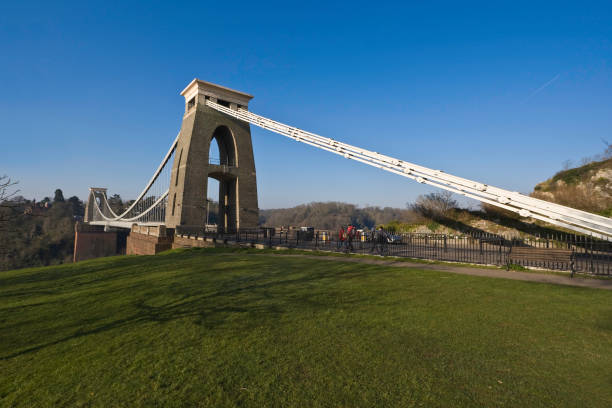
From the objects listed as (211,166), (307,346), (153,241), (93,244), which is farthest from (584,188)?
(93,244)

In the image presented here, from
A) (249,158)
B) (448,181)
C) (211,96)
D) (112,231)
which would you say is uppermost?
(211,96)

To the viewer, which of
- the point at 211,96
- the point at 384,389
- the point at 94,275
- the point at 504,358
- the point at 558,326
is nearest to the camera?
the point at 384,389

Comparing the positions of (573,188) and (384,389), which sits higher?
(573,188)

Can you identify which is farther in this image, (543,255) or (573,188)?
(573,188)

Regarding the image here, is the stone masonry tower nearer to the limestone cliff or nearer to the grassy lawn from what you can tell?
the grassy lawn

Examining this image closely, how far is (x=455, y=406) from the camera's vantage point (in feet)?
8.13

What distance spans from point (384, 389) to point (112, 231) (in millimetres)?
67621

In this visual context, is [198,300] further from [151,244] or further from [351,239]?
[151,244]

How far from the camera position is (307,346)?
11.6 feet

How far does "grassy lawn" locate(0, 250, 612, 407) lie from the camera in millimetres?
2639

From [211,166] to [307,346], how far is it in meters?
24.9

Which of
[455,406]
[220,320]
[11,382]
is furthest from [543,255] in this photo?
[11,382]

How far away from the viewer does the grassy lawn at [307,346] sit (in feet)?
8.66

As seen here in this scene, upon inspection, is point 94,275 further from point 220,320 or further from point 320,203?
point 320,203
